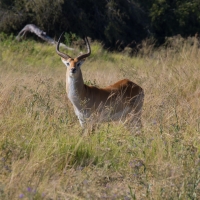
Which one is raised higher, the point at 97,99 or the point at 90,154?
the point at 90,154

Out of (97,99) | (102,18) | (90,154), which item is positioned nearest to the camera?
(90,154)

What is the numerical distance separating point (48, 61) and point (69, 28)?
5.68 meters

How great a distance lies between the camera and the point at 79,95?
7020 millimetres


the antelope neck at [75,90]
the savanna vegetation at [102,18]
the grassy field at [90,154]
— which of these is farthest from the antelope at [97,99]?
the savanna vegetation at [102,18]

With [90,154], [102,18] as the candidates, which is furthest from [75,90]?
[102,18]

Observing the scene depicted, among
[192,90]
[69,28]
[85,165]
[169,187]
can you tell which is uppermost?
[169,187]

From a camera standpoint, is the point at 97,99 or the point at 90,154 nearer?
the point at 90,154

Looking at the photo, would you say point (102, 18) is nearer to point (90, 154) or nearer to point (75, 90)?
point (75, 90)

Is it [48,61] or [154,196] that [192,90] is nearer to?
[154,196]

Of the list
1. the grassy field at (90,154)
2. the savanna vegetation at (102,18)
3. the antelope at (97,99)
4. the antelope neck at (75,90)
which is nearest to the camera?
the grassy field at (90,154)

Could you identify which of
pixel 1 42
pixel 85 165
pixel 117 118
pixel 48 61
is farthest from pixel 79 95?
pixel 1 42

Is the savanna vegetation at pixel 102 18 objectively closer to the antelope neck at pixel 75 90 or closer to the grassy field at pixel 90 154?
the antelope neck at pixel 75 90

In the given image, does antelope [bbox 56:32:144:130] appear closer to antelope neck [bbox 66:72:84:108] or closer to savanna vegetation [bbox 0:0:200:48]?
antelope neck [bbox 66:72:84:108]

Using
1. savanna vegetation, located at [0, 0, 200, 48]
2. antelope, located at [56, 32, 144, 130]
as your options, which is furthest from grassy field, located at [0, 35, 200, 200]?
savanna vegetation, located at [0, 0, 200, 48]
